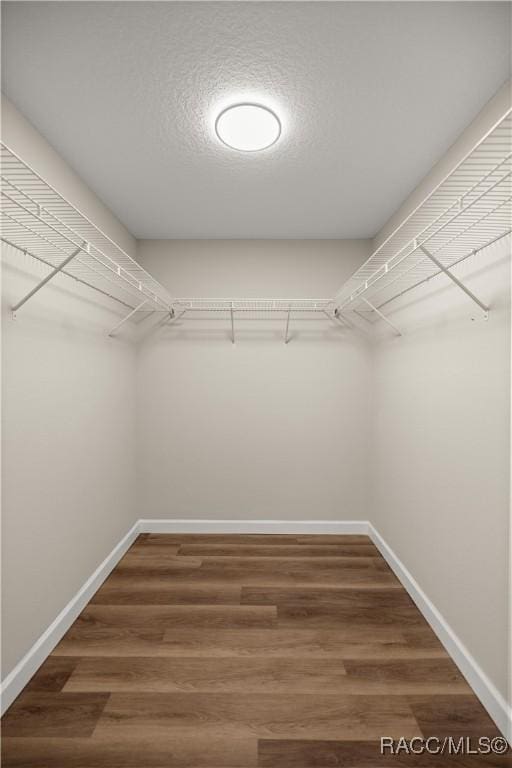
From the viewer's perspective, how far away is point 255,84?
1459 mm

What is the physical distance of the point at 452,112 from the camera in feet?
5.33

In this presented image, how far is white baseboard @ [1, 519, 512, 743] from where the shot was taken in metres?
1.50

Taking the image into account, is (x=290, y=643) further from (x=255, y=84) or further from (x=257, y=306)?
(x=255, y=84)

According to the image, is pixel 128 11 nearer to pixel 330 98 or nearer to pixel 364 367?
pixel 330 98

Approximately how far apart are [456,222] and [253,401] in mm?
1975

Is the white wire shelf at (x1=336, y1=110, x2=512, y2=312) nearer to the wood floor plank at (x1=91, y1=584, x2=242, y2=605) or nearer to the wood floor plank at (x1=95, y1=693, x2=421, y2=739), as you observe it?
the wood floor plank at (x1=95, y1=693, x2=421, y2=739)

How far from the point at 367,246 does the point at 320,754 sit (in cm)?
312

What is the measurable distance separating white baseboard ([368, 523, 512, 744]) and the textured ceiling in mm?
2343

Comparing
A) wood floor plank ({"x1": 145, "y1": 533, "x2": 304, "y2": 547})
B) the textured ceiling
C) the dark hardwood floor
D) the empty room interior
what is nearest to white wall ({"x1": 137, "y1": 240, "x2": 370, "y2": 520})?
the empty room interior

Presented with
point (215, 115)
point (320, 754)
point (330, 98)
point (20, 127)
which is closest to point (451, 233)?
point (330, 98)

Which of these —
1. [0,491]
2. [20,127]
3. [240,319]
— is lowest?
[0,491]

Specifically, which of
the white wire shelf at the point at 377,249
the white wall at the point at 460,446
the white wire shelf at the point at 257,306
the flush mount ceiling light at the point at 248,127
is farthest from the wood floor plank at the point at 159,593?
the flush mount ceiling light at the point at 248,127

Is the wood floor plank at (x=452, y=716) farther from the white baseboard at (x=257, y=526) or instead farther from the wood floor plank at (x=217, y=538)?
the white baseboard at (x=257, y=526)

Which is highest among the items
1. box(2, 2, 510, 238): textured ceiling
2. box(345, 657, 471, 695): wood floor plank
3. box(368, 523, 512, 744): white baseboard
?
box(2, 2, 510, 238): textured ceiling
